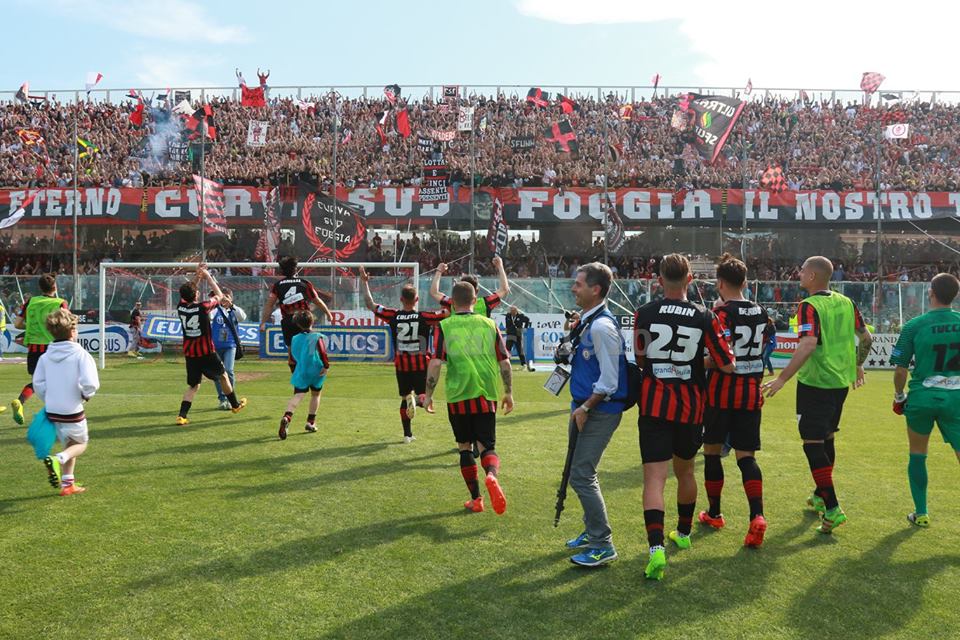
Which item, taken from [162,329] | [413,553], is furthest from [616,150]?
[413,553]

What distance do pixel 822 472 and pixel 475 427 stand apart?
270 centimetres

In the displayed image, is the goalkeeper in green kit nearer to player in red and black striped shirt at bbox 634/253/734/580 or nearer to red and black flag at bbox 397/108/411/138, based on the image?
player in red and black striped shirt at bbox 634/253/734/580

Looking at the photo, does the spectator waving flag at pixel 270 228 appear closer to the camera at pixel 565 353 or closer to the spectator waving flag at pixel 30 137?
the spectator waving flag at pixel 30 137

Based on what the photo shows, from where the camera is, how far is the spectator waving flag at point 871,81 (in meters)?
35.7

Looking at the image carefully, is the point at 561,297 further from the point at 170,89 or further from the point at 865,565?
the point at 170,89

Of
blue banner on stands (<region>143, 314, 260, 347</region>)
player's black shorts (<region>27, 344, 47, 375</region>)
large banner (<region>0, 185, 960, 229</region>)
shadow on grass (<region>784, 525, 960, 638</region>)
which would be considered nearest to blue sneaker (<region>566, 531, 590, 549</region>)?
shadow on grass (<region>784, 525, 960, 638</region>)

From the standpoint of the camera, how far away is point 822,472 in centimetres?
597

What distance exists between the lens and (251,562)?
16.6 feet

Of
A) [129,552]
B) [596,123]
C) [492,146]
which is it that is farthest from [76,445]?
[596,123]

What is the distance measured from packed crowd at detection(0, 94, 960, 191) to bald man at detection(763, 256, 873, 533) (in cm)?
2078

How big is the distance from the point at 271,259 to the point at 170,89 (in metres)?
15.9

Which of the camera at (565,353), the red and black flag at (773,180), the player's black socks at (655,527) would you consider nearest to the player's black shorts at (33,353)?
the camera at (565,353)

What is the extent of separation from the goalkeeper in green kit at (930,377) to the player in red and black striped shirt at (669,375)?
81.3 inches

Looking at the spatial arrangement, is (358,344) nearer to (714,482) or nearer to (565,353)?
(714,482)
